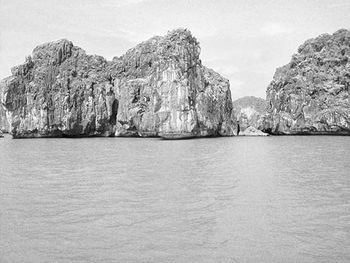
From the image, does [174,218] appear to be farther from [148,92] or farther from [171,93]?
[148,92]

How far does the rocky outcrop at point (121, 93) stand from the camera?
75.9m

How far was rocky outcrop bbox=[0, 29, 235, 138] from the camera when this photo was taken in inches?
2987

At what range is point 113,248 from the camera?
898 cm

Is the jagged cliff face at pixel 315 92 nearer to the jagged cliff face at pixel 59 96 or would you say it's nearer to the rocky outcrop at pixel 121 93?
the rocky outcrop at pixel 121 93

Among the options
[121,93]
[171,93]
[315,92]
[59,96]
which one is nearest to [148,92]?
[121,93]

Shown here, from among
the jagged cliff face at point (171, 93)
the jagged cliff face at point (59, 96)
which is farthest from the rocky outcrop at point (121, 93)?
the jagged cliff face at point (171, 93)

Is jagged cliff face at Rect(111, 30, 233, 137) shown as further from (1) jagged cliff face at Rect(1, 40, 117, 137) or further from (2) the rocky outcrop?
(1) jagged cliff face at Rect(1, 40, 117, 137)

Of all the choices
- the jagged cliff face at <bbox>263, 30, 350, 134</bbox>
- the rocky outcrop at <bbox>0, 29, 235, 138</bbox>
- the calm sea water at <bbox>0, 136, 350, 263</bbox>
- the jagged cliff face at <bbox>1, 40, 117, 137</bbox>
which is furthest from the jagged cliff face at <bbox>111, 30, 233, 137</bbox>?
the calm sea water at <bbox>0, 136, 350, 263</bbox>

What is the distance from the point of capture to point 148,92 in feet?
297

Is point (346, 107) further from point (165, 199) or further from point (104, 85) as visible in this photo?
point (165, 199)

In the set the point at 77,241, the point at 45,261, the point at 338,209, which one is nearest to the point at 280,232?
the point at 338,209

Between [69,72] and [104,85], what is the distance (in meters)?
10.3

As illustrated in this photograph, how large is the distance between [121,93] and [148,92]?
29.0 feet

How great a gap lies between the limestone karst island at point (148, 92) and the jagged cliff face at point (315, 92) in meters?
0.26
